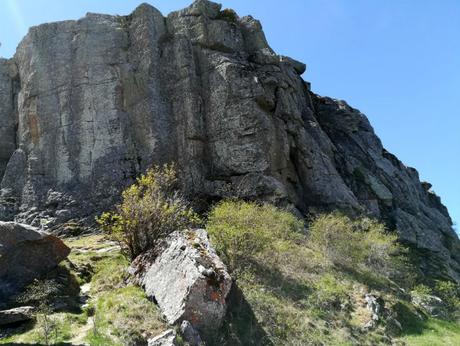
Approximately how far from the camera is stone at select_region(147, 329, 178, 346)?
45.8 feet

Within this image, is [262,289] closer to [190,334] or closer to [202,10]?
[190,334]

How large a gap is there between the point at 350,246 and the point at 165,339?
18181 millimetres

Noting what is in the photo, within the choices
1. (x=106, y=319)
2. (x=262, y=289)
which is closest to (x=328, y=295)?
(x=262, y=289)

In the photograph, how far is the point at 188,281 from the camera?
1585 cm

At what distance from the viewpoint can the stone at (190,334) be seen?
14.7 meters

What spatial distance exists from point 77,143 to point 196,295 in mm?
26346

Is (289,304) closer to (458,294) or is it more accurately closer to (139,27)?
(458,294)

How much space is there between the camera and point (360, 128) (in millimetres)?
65688

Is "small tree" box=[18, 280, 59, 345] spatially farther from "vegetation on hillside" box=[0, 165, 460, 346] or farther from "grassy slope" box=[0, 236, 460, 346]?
"grassy slope" box=[0, 236, 460, 346]

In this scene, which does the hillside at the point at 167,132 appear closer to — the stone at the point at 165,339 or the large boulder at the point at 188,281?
the large boulder at the point at 188,281

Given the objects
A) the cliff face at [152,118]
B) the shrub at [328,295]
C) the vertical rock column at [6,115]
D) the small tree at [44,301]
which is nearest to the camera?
the small tree at [44,301]

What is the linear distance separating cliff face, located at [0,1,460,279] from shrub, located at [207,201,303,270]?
8.22 metres

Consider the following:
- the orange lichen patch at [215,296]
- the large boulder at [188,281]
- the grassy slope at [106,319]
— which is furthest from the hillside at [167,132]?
the orange lichen patch at [215,296]

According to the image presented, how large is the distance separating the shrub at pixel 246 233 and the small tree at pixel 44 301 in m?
7.49
